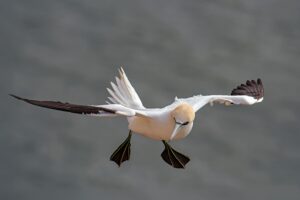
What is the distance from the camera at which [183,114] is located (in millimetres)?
12406

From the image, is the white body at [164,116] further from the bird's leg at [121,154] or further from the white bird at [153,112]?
the bird's leg at [121,154]

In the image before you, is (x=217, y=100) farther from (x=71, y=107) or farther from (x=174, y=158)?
Result: (x=71, y=107)

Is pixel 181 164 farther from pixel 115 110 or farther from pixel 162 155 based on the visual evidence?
pixel 115 110

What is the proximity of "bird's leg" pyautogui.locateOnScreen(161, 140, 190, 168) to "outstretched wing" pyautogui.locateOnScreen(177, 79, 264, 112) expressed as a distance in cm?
145

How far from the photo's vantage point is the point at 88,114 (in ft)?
37.3

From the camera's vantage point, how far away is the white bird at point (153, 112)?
1152cm

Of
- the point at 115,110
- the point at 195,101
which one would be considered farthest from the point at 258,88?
the point at 115,110

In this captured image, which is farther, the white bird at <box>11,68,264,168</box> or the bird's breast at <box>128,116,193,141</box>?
the bird's breast at <box>128,116,193,141</box>

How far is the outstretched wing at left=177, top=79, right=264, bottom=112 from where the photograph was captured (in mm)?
13389

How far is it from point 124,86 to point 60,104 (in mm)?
2658

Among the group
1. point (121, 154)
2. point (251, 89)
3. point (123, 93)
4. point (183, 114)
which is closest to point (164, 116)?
point (183, 114)

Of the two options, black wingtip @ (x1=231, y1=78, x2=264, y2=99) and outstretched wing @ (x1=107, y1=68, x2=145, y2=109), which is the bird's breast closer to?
outstretched wing @ (x1=107, y1=68, x2=145, y2=109)

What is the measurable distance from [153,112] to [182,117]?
1.62 ft

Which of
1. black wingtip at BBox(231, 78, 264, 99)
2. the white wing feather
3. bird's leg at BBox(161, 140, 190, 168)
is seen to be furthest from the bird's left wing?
black wingtip at BBox(231, 78, 264, 99)
